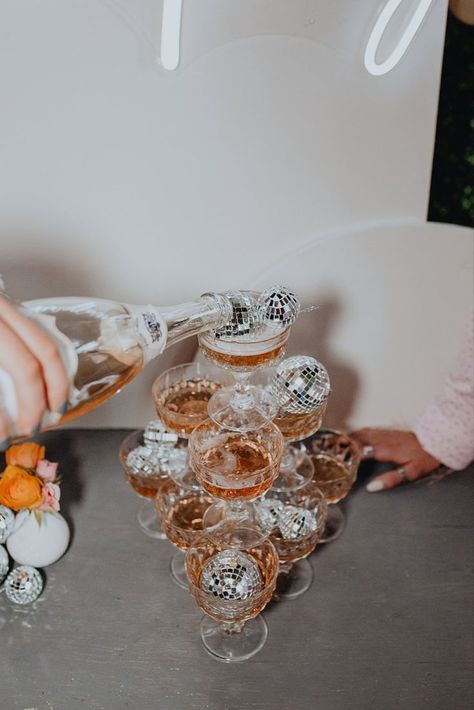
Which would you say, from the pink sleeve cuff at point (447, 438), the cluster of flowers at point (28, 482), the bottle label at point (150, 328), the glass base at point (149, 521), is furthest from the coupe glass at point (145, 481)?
the pink sleeve cuff at point (447, 438)

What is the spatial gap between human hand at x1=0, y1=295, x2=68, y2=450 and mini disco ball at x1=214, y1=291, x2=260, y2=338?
19 cm

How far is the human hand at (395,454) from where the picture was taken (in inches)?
39.3

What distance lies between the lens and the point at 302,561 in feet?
2.94

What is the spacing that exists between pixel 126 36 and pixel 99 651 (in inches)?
28.7

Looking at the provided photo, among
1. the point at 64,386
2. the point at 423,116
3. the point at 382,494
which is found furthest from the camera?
the point at 382,494

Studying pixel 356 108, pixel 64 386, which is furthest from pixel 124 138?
pixel 64 386

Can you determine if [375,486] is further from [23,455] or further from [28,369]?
[28,369]

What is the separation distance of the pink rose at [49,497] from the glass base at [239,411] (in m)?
0.25

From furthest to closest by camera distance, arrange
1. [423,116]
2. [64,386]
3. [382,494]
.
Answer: [382,494]
[423,116]
[64,386]

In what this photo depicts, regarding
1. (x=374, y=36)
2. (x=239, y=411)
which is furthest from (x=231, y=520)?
(x=374, y=36)

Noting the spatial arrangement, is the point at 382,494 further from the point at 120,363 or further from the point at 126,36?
the point at 126,36

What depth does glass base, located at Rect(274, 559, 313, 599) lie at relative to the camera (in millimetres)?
850

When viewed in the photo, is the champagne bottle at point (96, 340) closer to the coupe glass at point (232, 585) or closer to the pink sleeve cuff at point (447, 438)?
the coupe glass at point (232, 585)

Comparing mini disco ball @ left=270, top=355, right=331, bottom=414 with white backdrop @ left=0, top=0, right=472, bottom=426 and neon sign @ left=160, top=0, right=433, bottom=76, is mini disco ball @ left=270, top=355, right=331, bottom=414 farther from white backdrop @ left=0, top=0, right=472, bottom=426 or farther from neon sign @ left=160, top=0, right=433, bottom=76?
neon sign @ left=160, top=0, right=433, bottom=76
